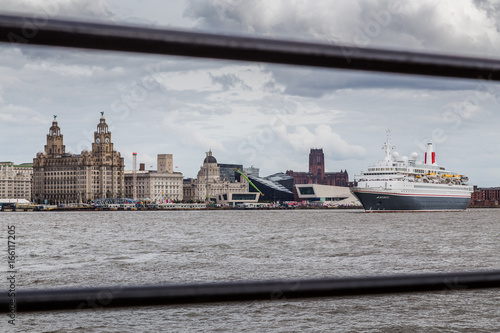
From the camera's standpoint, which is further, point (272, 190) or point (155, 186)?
point (272, 190)

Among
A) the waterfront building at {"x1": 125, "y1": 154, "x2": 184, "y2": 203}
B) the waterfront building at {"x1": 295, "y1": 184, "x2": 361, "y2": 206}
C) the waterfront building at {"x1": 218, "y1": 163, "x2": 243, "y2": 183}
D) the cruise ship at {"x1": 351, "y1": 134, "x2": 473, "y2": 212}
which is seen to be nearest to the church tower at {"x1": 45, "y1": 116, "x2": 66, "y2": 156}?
the waterfront building at {"x1": 125, "y1": 154, "x2": 184, "y2": 203}

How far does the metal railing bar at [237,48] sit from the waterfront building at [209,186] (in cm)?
12228

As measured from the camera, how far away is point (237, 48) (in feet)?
2.07

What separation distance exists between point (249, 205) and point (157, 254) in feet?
321

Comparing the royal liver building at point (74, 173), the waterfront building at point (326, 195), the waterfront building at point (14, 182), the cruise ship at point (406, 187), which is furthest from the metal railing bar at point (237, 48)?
the waterfront building at point (14, 182)

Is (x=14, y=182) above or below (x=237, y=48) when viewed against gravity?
above

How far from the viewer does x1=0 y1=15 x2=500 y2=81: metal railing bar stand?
560 mm

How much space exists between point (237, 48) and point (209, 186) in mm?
125093

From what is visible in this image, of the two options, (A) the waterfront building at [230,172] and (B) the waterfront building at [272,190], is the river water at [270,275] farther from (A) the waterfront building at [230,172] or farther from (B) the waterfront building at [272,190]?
(A) the waterfront building at [230,172]

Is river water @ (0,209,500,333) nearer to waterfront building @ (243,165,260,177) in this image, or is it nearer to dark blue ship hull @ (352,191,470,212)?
dark blue ship hull @ (352,191,470,212)

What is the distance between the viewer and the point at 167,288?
2.16 ft

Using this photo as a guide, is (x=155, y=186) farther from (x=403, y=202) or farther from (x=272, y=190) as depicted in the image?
(x=403, y=202)

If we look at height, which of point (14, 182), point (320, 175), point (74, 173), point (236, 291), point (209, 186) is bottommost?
point (236, 291)

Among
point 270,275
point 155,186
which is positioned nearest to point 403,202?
point 270,275
